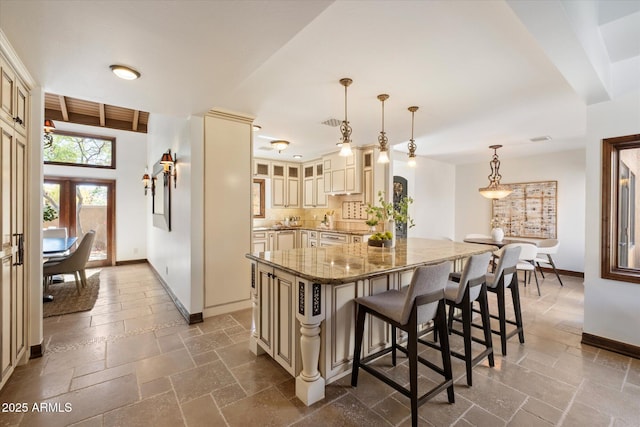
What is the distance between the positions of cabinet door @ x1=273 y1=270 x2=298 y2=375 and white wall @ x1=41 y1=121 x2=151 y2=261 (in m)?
5.41

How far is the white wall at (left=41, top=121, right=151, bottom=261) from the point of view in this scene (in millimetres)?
6230

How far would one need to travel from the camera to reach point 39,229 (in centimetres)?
Answer: 238

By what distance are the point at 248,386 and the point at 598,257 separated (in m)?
3.31

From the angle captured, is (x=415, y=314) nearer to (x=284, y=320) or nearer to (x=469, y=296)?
(x=469, y=296)

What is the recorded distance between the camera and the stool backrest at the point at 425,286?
5.36 feet

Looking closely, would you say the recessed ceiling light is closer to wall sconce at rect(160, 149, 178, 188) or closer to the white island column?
the white island column

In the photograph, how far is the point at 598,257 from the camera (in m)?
2.64

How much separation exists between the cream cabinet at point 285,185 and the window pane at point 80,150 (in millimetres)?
3573

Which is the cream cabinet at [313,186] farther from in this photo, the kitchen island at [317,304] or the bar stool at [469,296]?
the bar stool at [469,296]

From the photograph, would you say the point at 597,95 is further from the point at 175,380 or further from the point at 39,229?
the point at 39,229

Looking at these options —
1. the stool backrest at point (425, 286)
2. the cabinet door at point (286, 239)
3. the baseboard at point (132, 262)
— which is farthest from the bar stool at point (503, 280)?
the baseboard at point (132, 262)

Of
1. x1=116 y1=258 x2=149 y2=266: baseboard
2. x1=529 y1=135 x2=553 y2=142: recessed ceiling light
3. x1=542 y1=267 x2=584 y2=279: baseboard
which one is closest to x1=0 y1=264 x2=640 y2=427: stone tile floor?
x1=529 y1=135 x2=553 y2=142: recessed ceiling light

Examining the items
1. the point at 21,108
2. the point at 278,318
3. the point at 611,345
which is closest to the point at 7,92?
the point at 21,108

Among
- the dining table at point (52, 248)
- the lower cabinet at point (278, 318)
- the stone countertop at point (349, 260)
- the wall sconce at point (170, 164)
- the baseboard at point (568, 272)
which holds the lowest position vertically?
the baseboard at point (568, 272)
